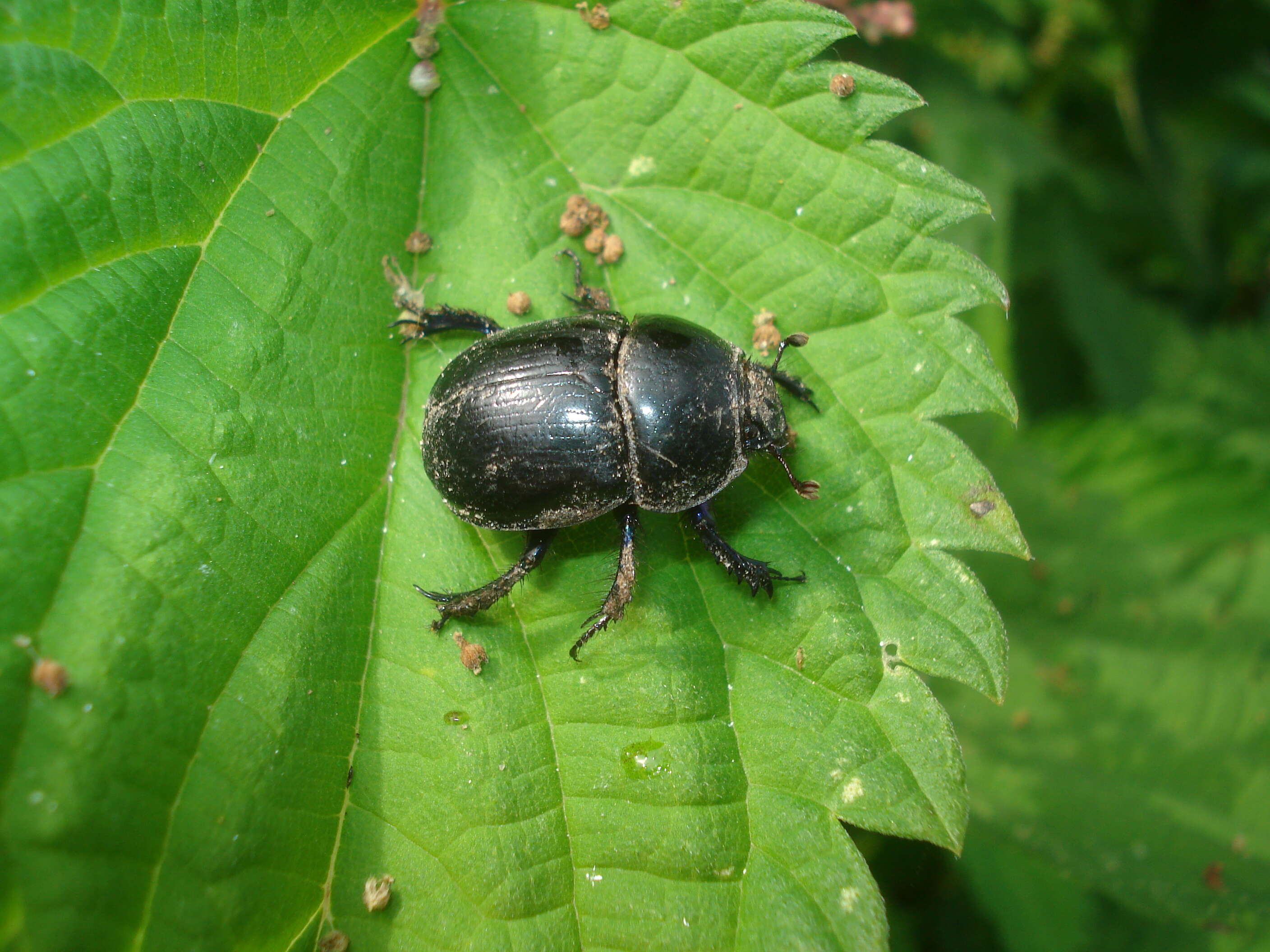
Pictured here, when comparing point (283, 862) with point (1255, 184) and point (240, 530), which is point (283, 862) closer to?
point (240, 530)

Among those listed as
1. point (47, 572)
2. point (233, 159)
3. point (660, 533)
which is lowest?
point (660, 533)

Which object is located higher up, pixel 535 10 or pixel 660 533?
pixel 535 10

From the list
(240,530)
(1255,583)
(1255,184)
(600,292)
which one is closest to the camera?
(240,530)

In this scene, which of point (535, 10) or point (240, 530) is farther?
point (535, 10)

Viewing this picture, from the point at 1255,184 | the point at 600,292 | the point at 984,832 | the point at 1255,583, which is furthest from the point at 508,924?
the point at 1255,184

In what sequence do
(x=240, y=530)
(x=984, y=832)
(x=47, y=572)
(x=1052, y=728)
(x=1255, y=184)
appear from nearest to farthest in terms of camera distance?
(x=47, y=572), (x=240, y=530), (x=984, y=832), (x=1052, y=728), (x=1255, y=184)

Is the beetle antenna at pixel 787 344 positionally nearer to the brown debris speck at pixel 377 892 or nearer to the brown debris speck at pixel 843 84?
the brown debris speck at pixel 843 84

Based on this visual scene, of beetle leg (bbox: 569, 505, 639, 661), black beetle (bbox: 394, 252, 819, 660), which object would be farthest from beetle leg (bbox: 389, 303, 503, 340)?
beetle leg (bbox: 569, 505, 639, 661)
